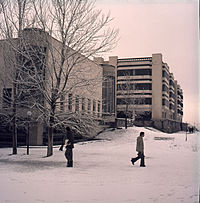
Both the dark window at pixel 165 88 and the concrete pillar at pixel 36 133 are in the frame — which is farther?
the concrete pillar at pixel 36 133

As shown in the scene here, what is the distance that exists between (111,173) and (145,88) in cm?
204

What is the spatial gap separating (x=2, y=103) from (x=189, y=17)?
20.4ft

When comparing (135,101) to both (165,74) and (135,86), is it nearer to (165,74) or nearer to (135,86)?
(135,86)

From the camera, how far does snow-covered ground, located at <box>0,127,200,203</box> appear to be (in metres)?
4.91

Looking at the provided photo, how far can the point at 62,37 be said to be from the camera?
768 centimetres

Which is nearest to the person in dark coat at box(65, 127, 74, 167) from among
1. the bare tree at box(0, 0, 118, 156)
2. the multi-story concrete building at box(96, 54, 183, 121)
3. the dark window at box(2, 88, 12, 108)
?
the bare tree at box(0, 0, 118, 156)

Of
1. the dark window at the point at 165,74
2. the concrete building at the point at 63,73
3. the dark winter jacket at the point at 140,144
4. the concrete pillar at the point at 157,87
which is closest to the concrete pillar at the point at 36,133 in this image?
the concrete building at the point at 63,73

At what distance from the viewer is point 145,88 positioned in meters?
6.56

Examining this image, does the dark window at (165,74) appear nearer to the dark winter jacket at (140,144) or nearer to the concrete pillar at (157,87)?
the concrete pillar at (157,87)

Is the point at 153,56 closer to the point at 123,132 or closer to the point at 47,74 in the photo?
the point at 123,132

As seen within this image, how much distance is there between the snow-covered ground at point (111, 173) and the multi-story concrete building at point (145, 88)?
0.51 meters

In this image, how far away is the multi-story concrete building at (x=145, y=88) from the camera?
6.38 metres

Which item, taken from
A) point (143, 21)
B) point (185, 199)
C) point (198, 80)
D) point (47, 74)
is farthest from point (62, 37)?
point (185, 199)

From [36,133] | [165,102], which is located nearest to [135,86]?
[165,102]
